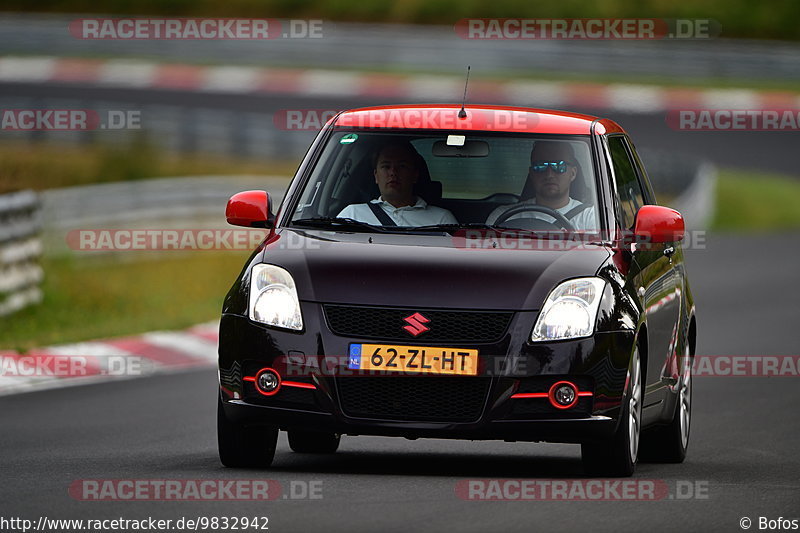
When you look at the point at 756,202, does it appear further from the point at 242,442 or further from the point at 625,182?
the point at 242,442

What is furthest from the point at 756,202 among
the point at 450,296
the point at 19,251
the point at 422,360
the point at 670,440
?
the point at 422,360

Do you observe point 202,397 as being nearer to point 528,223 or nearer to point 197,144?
point 528,223

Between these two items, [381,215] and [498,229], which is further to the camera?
[381,215]

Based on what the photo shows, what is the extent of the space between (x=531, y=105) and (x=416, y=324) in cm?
3554

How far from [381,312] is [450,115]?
1670mm

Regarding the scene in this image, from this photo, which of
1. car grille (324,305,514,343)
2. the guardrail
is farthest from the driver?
the guardrail

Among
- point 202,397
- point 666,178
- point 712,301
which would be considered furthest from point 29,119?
point 202,397

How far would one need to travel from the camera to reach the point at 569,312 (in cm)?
821

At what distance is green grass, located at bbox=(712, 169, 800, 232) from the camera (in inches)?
1239

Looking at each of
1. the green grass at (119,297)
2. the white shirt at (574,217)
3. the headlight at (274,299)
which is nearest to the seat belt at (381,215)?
the white shirt at (574,217)

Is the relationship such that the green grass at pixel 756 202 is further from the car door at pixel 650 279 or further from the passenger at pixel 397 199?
the passenger at pixel 397 199

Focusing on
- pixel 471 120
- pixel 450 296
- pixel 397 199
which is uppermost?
pixel 471 120

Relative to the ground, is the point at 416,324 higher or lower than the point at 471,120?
lower

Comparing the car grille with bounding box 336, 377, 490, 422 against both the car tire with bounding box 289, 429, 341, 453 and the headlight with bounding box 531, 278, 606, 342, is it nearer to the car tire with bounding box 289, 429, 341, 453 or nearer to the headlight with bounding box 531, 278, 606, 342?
the headlight with bounding box 531, 278, 606, 342
